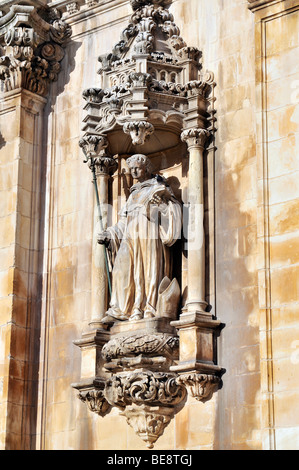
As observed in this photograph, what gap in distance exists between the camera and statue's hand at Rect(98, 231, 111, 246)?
1558cm

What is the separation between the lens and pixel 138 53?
51.6 feet

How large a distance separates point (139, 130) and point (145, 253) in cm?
159

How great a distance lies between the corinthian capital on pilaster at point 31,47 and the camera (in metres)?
17.2

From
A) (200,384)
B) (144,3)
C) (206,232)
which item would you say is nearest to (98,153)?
(206,232)

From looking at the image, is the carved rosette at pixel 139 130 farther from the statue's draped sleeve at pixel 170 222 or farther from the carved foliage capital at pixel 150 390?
the carved foliage capital at pixel 150 390

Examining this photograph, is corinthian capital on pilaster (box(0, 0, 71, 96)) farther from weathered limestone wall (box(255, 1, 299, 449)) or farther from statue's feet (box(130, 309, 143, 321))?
statue's feet (box(130, 309, 143, 321))

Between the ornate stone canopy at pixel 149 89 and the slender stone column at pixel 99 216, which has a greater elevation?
the ornate stone canopy at pixel 149 89

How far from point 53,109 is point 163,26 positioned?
2.32 metres

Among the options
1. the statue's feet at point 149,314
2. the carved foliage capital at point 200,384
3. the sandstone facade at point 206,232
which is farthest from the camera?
the statue's feet at point 149,314

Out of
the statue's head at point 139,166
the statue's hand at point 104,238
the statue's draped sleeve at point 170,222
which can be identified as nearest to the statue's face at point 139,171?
the statue's head at point 139,166

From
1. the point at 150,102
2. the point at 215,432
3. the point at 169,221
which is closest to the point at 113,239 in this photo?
the point at 169,221

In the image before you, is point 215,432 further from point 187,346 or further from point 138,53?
point 138,53

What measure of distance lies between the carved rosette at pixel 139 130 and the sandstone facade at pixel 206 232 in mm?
824

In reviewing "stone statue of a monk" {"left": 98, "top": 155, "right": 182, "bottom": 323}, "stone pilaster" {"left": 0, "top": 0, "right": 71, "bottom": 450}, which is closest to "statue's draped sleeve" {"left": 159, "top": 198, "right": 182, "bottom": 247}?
"stone statue of a monk" {"left": 98, "top": 155, "right": 182, "bottom": 323}
